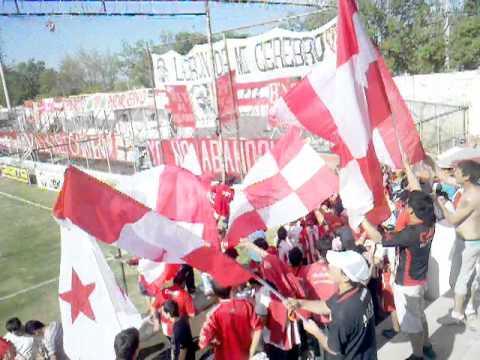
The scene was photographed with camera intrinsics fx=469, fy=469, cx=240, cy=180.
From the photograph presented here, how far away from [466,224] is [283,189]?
1887 millimetres

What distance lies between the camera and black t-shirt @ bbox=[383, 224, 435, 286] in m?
3.76

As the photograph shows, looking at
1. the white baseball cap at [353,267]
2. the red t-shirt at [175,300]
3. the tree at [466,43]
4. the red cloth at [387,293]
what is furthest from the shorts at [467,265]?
the tree at [466,43]

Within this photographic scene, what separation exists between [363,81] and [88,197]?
2.40 m

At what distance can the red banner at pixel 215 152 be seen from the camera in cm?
1227

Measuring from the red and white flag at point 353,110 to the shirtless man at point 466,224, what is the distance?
0.64 metres

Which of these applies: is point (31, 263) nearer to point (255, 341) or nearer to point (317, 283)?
point (317, 283)

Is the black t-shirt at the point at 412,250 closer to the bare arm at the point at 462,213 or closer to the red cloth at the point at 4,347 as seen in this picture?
the bare arm at the point at 462,213

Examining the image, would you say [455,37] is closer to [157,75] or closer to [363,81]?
[157,75]

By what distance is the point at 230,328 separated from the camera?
11.9ft

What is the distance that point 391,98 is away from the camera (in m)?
4.75

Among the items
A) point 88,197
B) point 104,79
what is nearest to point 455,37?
point 88,197

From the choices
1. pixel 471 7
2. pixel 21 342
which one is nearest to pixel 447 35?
pixel 471 7

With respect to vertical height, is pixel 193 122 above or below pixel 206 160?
above

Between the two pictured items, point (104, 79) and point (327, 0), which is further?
point (104, 79)
